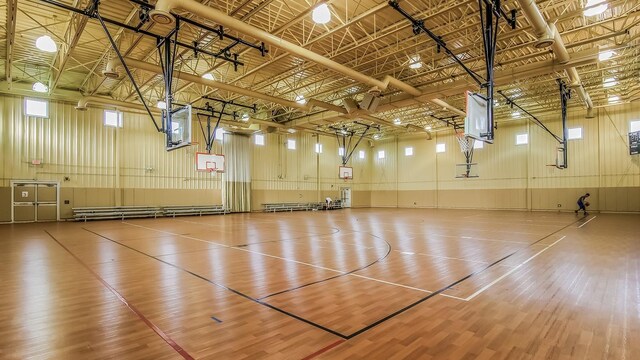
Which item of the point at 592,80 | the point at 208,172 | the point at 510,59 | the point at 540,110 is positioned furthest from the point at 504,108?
the point at 208,172

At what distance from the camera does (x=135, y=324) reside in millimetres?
4016

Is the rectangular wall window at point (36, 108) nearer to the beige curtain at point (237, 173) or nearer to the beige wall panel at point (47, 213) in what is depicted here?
the beige wall panel at point (47, 213)

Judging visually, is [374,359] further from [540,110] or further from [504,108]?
[540,110]

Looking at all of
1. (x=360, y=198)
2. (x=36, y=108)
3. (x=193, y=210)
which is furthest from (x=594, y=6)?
(x=360, y=198)

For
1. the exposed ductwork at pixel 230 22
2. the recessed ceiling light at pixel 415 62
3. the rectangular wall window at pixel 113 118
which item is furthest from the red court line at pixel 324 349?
the rectangular wall window at pixel 113 118

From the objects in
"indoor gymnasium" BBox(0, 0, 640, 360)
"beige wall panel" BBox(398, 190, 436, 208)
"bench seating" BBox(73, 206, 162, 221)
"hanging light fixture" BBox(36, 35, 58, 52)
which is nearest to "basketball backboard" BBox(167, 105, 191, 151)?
"indoor gymnasium" BBox(0, 0, 640, 360)

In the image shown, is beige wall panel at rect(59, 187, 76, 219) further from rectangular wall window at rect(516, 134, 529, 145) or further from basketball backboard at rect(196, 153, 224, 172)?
rectangular wall window at rect(516, 134, 529, 145)

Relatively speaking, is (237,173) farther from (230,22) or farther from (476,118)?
(476,118)

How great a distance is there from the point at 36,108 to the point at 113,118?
3526 millimetres

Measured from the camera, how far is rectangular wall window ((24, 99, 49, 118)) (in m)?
17.1

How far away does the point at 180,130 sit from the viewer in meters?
10.6

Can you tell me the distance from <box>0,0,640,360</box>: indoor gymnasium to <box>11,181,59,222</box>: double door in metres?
0.10

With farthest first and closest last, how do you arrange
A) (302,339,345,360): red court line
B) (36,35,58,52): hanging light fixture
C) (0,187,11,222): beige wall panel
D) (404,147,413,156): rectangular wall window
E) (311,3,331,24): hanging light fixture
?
(404,147,413,156): rectangular wall window, (0,187,11,222): beige wall panel, (36,35,58,52): hanging light fixture, (311,3,331,24): hanging light fixture, (302,339,345,360): red court line

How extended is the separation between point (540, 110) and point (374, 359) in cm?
2673
